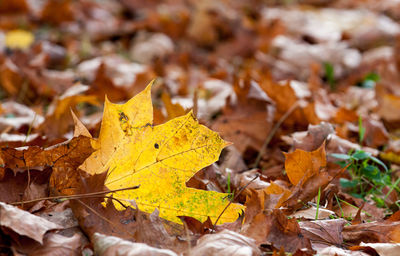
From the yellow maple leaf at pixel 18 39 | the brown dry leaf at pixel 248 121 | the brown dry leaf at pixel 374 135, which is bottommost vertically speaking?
the yellow maple leaf at pixel 18 39

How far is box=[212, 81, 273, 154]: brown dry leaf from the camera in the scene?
193 cm

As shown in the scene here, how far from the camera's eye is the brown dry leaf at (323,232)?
3.85 feet

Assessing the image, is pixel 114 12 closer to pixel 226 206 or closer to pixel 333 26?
pixel 333 26

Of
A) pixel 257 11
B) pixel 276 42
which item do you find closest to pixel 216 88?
pixel 276 42

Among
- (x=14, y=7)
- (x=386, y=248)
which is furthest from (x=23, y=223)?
(x=14, y=7)

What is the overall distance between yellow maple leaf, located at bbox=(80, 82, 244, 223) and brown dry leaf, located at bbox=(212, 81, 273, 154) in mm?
702

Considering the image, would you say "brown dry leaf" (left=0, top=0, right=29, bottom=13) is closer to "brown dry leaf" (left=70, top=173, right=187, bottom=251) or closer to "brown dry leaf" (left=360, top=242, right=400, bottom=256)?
"brown dry leaf" (left=70, top=173, right=187, bottom=251)

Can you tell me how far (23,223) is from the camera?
0.99 meters

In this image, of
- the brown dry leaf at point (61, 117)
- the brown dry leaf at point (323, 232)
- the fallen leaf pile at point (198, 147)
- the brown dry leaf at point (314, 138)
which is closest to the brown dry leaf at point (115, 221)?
the fallen leaf pile at point (198, 147)

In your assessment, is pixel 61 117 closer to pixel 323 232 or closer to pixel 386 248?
pixel 323 232

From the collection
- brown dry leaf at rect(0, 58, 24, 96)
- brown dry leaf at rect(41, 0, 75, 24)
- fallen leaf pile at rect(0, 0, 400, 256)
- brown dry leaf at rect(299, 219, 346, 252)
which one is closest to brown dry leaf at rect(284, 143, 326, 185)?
fallen leaf pile at rect(0, 0, 400, 256)

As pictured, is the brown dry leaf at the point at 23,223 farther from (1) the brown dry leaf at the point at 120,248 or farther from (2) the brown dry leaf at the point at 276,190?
(2) the brown dry leaf at the point at 276,190

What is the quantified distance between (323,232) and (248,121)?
0.84 meters

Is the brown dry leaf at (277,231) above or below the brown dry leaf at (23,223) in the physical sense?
below
